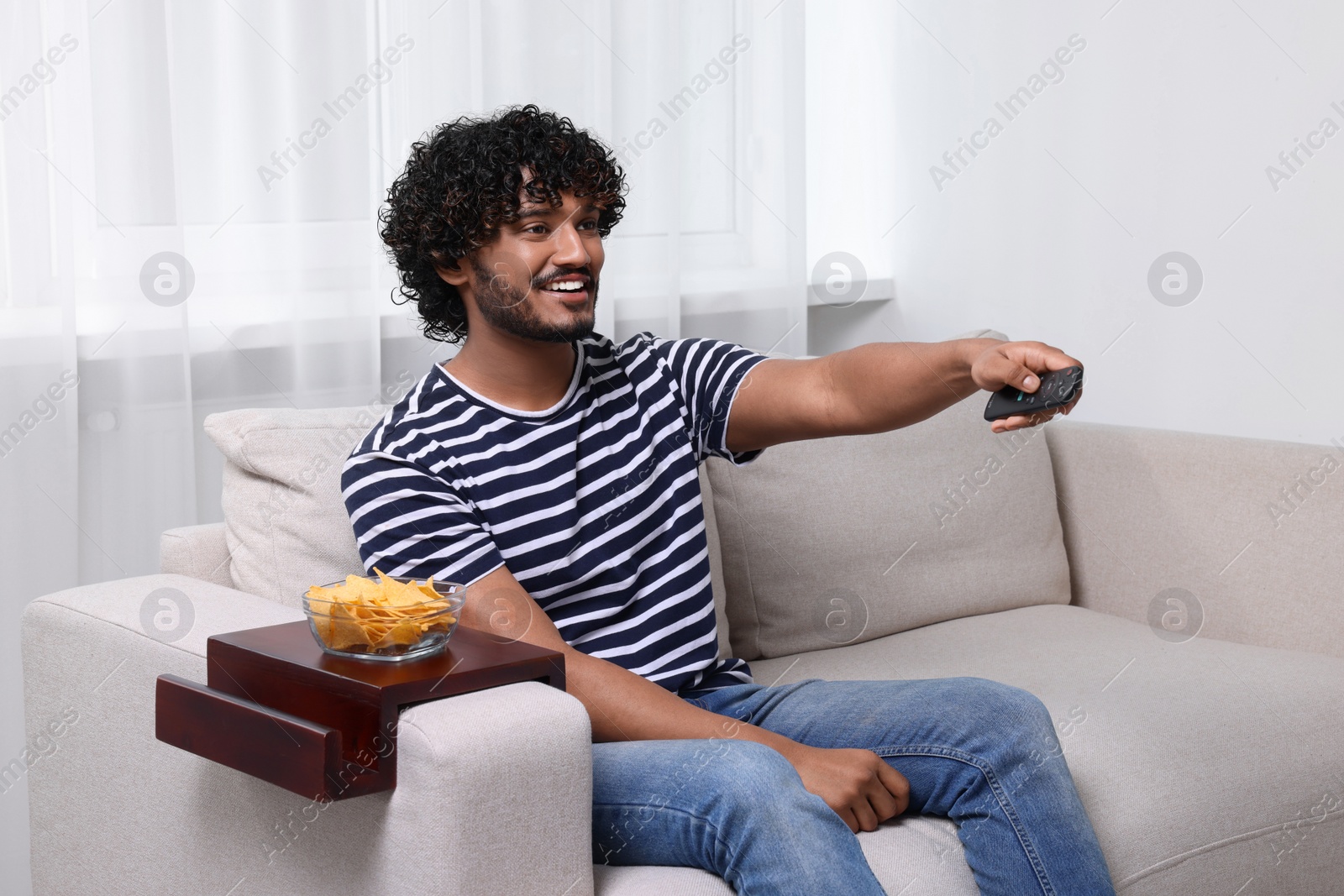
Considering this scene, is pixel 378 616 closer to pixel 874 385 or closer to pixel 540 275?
pixel 540 275

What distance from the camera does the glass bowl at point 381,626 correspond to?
1.10 meters

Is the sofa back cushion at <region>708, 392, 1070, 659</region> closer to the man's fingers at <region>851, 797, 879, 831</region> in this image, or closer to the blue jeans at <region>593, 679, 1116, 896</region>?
the blue jeans at <region>593, 679, 1116, 896</region>

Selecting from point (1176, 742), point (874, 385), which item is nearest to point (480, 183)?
point (874, 385)

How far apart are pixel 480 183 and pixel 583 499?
14.7 inches

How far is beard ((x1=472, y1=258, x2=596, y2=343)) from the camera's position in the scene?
142 cm

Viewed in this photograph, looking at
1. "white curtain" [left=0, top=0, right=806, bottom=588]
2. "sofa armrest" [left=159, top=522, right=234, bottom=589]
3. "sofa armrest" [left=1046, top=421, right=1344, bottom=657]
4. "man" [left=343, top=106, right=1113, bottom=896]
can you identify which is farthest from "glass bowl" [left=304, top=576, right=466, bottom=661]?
"sofa armrest" [left=1046, top=421, right=1344, bottom=657]

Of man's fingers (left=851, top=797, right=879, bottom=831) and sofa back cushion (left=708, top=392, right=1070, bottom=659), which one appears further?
sofa back cushion (left=708, top=392, right=1070, bottom=659)

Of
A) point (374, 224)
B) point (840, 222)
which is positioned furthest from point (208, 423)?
point (840, 222)

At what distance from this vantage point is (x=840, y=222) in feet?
9.60

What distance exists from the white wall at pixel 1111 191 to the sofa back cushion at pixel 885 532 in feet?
1.62

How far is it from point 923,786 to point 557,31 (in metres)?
1.57

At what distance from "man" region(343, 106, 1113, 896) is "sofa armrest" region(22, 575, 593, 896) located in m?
0.14

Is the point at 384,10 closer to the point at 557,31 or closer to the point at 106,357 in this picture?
the point at 557,31

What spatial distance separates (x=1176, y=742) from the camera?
145 cm
